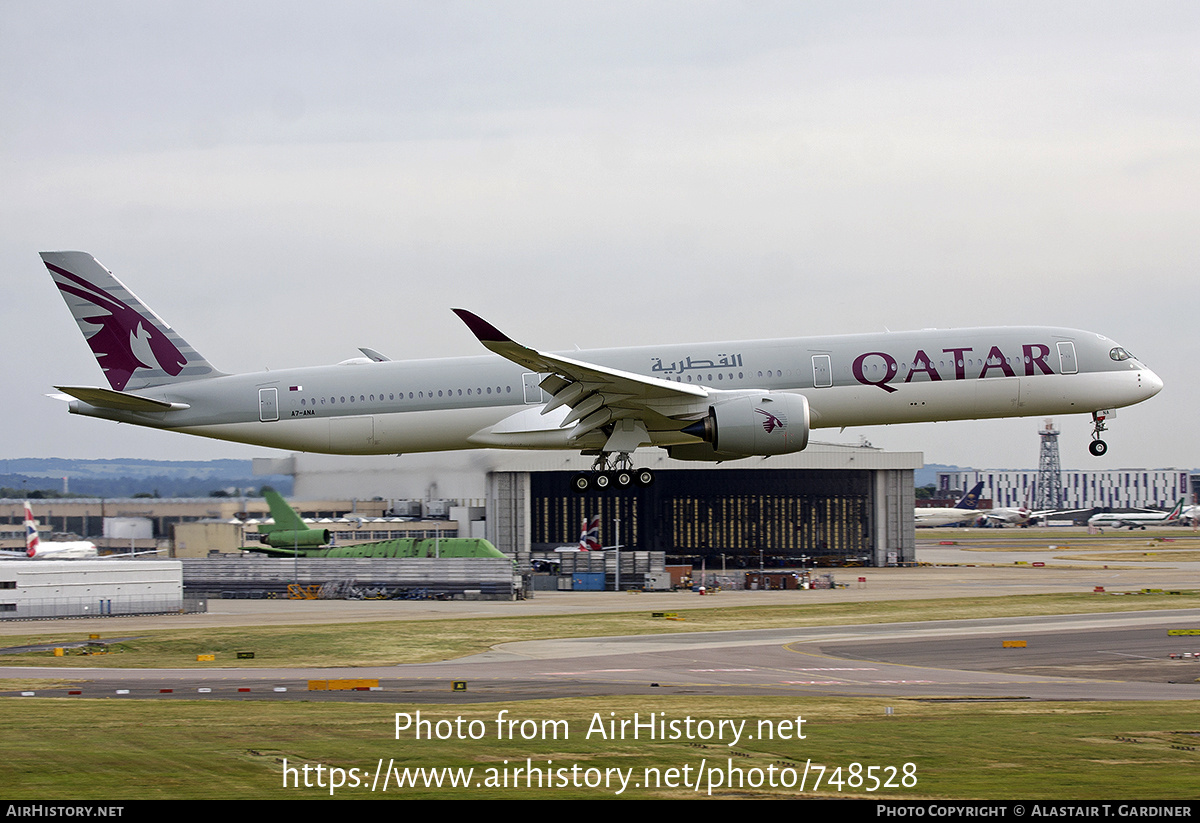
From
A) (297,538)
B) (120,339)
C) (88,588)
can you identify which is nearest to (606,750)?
(120,339)

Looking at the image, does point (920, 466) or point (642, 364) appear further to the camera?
point (920, 466)

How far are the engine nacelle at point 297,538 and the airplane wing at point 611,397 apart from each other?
148ft

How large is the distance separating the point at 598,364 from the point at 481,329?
730 centimetres

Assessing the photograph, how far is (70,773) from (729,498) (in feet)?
354

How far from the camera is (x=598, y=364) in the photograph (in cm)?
4112

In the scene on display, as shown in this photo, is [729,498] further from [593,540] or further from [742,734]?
[742,734]

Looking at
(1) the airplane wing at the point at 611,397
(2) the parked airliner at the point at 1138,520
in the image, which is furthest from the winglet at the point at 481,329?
(2) the parked airliner at the point at 1138,520

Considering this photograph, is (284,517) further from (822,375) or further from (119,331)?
(822,375)

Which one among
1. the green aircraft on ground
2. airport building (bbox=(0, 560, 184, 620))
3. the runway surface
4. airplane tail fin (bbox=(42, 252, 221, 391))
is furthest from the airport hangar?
airplane tail fin (bbox=(42, 252, 221, 391))

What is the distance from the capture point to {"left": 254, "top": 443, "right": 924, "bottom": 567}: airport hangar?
4065 inches

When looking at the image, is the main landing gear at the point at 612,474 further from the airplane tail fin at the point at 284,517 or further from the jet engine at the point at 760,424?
the airplane tail fin at the point at 284,517

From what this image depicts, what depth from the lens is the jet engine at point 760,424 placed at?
38969 mm
